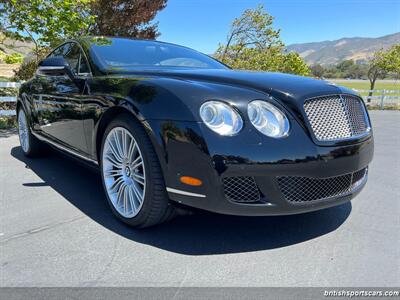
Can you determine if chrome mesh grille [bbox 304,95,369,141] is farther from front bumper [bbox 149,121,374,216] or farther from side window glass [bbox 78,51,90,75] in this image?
side window glass [bbox 78,51,90,75]

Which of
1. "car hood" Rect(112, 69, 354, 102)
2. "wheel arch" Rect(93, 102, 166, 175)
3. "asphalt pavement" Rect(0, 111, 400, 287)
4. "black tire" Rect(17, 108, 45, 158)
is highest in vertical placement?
"car hood" Rect(112, 69, 354, 102)

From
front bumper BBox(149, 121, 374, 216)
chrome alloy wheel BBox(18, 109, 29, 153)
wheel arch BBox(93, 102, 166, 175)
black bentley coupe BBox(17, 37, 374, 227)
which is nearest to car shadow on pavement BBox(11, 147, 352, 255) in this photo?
black bentley coupe BBox(17, 37, 374, 227)

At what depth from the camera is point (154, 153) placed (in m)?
2.40

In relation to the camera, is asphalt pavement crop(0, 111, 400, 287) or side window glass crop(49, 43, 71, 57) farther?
side window glass crop(49, 43, 71, 57)

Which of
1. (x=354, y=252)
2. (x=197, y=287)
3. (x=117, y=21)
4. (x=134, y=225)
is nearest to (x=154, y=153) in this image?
(x=134, y=225)

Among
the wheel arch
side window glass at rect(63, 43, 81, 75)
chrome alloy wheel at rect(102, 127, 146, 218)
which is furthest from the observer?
side window glass at rect(63, 43, 81, 75)

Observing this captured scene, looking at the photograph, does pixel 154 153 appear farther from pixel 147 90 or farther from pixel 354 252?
pixel 354 252

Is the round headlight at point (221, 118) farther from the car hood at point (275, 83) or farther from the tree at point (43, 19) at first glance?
the tree at point (43, 19)

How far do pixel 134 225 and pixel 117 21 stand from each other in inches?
504

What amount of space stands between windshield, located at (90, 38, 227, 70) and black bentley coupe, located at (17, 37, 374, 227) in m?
0.35

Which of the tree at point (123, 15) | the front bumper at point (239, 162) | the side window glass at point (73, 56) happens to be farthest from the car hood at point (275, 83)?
the tree at point (123, 15)

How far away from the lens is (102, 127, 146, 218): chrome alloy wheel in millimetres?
2637

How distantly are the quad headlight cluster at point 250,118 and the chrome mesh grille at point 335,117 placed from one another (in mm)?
222

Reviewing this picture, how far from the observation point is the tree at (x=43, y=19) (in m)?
7.54
